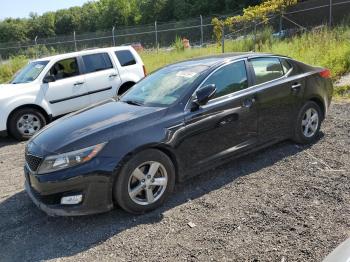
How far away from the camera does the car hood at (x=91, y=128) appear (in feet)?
14.2

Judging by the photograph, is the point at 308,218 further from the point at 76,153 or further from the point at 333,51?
the point at 333,51

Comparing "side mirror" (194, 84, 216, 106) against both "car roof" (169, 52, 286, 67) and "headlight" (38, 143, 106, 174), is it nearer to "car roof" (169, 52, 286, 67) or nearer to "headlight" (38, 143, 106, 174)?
"car roof" (169, 52, 286, 67)

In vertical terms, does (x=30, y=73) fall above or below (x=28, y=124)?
above

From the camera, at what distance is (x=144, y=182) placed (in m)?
4.41

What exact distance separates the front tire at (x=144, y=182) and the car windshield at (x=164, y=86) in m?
0.78

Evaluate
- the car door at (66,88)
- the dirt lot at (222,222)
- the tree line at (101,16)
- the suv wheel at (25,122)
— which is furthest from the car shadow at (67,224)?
the tree line at (101,16)

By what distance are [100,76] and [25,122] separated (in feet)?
6.47

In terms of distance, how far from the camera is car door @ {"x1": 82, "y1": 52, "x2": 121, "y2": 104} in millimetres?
9391

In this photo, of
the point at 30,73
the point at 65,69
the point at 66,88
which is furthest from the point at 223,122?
the point at 30,73

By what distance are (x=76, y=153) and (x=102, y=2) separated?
9279 centimetres

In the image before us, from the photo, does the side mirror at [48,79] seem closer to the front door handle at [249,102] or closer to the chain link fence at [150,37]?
the front door handle at [249,102]

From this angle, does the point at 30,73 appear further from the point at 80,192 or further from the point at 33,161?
the point at 80,192

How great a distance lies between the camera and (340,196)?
14.9ft

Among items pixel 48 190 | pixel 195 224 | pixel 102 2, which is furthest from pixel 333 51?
pixel 102 2
